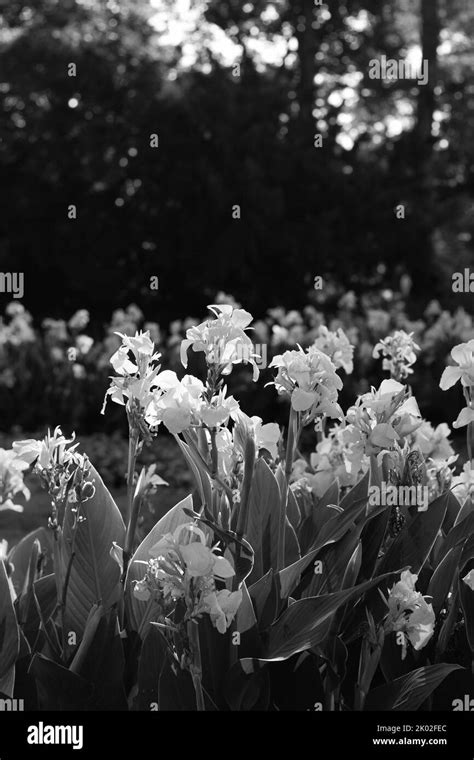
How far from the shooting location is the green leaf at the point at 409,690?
179 cm

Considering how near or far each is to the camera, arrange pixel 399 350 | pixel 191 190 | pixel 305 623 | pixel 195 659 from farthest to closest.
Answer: pixel 191 190 < pixel 399 350 < pixel 305 623 < pixel 195 659

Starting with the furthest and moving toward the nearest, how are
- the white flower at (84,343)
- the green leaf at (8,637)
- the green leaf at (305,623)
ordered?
the white flower at (84,343) → the green leaf at (8,637) → the green leaf at (305,623)

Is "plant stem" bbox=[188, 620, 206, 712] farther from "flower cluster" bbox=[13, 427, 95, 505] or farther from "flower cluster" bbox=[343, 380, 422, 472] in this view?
"flower cluster" bbox=[343, 380, 422, 472]

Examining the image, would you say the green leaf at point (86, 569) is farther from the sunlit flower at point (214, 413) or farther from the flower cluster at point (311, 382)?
the flower cluster at point (311, 382)

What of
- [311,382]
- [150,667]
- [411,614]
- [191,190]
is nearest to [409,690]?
[411,614]

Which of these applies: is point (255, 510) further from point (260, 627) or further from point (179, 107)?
point (179, 107)

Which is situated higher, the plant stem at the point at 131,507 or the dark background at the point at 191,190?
the dark background at the point at 191,190

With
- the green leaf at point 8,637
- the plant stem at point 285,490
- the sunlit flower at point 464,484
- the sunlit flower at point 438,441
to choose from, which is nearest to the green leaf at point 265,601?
the plant stem at point 285,490

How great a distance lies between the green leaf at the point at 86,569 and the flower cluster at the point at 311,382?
1.52 ft

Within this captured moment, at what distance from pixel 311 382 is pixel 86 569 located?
63 centimetres

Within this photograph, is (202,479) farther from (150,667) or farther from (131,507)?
(150,667)

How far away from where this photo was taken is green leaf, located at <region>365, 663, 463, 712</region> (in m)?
1.79

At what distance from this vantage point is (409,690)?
1814 mm

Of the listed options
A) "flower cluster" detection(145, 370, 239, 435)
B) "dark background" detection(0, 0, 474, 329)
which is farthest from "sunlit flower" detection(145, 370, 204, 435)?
"dark background" detection(0, 0, 474, 329)
